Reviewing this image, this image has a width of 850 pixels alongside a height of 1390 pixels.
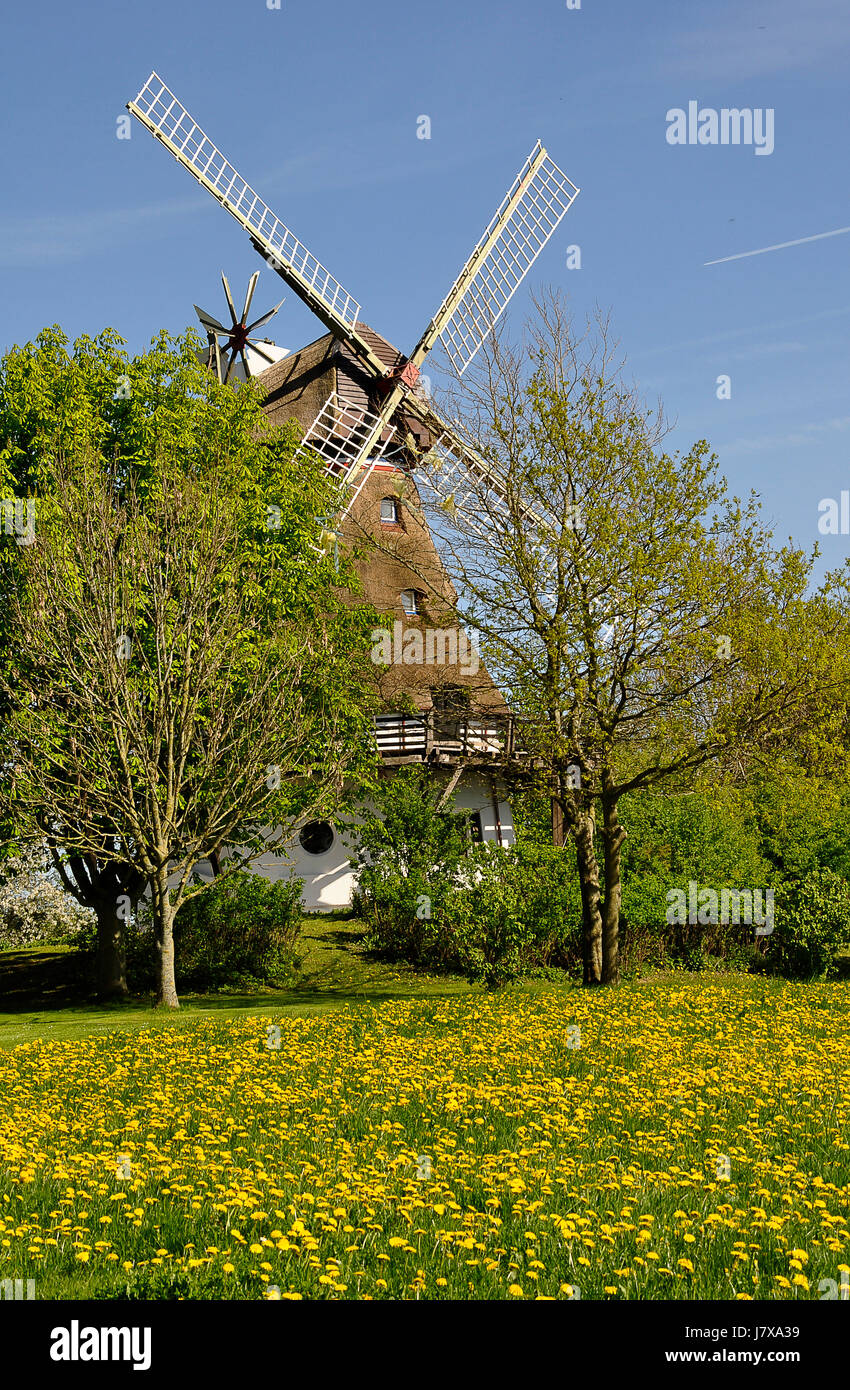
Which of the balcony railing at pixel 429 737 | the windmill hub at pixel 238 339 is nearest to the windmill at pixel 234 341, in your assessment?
Answer: the windmill hub at pixel 238 339

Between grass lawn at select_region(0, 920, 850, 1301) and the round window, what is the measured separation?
719 inches

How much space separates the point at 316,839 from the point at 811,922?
15.4 meters

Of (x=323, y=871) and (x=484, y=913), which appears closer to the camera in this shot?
(x=484, y=913)

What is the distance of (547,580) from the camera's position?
20.0 m

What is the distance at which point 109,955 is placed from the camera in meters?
24.4

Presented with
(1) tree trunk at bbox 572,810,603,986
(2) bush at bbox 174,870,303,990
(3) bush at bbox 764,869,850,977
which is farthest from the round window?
(3) bush at bbox 764,869,850,977

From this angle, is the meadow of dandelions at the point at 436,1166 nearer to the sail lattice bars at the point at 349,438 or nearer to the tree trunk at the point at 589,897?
Answer: the tree trunk at the point at 589,897

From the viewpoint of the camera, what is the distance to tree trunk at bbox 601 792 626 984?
2058 centimetres

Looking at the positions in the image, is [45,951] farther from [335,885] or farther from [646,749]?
[646,749]

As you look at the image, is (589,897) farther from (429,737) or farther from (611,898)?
(429,737)

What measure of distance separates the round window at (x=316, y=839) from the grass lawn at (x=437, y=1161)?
1826 centimetres

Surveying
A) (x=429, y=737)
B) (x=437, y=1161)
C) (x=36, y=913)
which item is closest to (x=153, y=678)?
(x=437, y=1161)

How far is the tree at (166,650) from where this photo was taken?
19.2 meters
